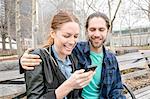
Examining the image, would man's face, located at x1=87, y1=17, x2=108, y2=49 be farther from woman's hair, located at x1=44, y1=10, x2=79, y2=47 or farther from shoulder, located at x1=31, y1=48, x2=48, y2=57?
shoulder, located at x1=31, y1=48, x2=48, y2=57

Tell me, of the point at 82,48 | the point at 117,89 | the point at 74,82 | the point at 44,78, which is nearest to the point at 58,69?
the point at 44,78

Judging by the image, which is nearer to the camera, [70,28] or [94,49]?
[70,28]

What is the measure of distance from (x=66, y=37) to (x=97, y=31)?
78cm

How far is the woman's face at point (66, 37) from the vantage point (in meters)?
2.12

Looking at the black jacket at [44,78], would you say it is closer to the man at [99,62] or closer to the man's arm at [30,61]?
the man's arm at [30,61]

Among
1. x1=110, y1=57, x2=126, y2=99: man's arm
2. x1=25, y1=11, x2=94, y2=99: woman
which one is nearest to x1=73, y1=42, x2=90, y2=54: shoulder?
x1=110, y1=57, x2=126, y2=99: man's arm

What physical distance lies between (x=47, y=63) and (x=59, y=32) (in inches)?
10.1

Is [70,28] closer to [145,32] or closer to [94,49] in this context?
[94,49]

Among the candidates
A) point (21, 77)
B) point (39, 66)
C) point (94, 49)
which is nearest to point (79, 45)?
point (94, 49)

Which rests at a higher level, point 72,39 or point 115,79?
point 72,39

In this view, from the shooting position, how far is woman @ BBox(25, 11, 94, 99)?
6.28 ft

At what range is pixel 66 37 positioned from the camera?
2131 millimetres

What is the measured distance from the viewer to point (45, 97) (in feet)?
6.37

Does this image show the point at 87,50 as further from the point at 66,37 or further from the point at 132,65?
the point at 132,65
